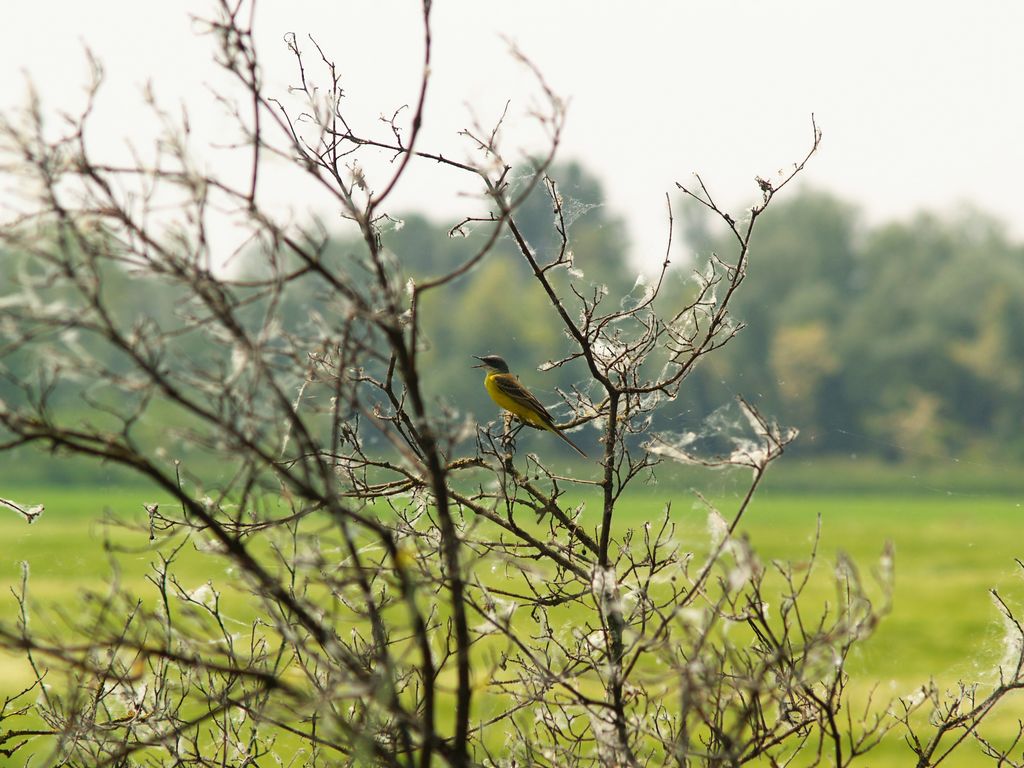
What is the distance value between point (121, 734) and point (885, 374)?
240 feet

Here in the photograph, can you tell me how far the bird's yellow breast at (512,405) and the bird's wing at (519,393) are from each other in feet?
0.04

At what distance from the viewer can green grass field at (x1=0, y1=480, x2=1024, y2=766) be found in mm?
22484

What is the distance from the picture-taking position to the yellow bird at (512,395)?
6027mm

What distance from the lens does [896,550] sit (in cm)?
3875

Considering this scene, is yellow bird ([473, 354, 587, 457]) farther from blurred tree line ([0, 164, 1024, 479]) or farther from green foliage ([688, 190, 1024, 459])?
green foliage ([688, 190, 1024, 459])

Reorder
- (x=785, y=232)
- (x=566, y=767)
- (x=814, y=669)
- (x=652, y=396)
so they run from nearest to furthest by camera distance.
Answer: (x=814, y=669)
(x=566, y=767)
(x=652, y=396)
(x=785, y=232)

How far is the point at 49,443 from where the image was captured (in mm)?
2051

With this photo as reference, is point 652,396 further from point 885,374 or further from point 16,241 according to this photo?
point 885,374

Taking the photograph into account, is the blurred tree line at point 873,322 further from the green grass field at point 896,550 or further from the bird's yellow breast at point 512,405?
the bird's yellow breast at point 512,405

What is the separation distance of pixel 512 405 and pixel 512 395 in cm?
6

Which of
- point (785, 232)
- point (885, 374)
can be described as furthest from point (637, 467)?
point (785, 232)

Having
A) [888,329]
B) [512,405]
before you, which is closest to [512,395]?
[512,405]

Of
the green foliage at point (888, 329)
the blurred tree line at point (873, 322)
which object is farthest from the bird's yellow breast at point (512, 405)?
the green foliage at point (888, 329)

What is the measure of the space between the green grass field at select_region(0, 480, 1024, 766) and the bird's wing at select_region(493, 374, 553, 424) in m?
8.25
